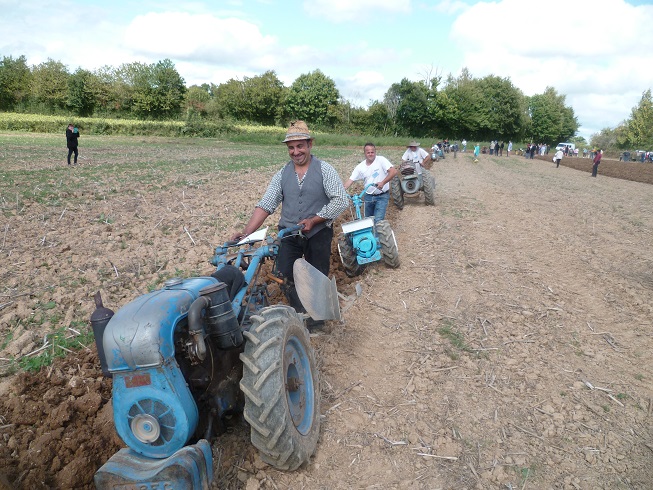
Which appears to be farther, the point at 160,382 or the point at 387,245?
the point at 387,245

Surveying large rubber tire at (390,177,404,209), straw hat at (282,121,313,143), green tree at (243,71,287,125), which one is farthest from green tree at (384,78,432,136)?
straw hat at (282,121,313,143)

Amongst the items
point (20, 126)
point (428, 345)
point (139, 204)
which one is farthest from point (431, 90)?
point (428, 345)

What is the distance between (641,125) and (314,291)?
7148 centimetres

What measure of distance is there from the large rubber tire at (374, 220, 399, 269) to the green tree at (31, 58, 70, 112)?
5879 centimetres

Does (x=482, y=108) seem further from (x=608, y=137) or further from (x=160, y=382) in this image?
(x=160, y=382)

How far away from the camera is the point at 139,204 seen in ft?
30.5

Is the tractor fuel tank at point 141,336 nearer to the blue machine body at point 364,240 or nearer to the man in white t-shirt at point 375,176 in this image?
the blue machine body at point 364,240

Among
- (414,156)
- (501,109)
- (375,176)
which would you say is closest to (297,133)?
(375,176)

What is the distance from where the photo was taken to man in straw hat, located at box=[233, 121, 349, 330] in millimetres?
3869

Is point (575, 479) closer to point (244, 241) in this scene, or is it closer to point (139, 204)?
point (244, 241)

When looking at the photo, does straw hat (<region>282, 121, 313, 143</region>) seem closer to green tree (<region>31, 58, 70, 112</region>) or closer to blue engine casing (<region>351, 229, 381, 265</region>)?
blue engine casing (<region>351, 229, 381, 265</region>)

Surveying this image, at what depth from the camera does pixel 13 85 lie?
54688 mm

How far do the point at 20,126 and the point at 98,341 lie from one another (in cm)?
4789

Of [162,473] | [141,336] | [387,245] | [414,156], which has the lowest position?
[162,473]
